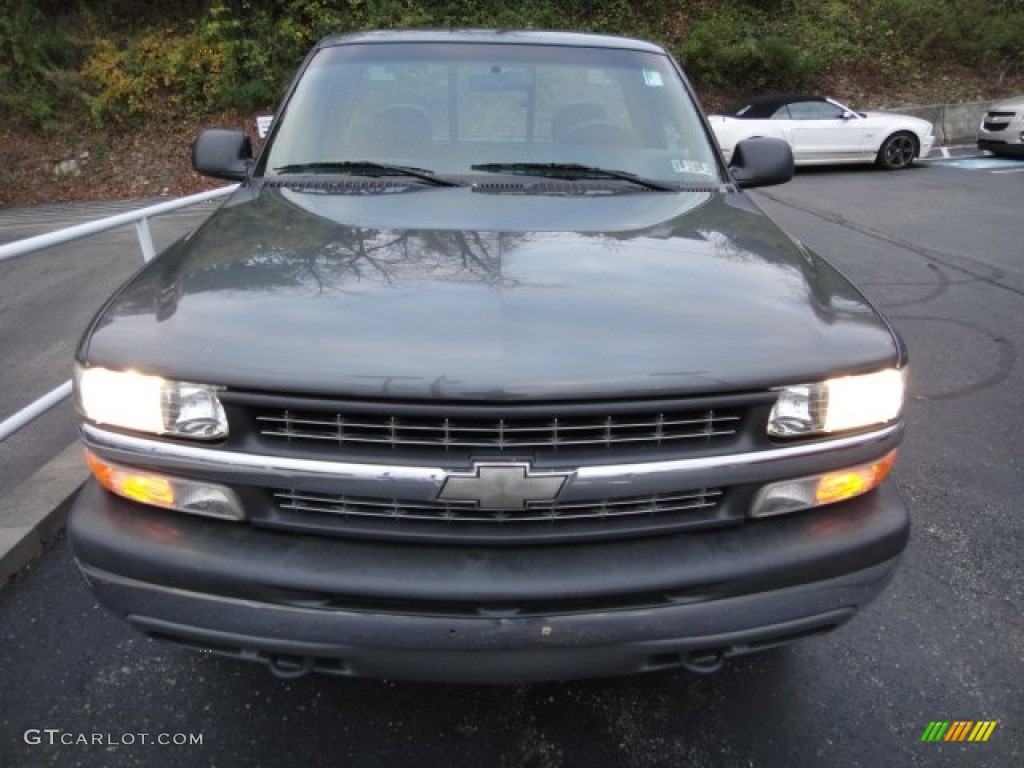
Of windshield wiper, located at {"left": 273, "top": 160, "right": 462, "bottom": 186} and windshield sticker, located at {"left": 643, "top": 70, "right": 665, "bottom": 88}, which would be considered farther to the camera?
windshield sticker, located at {"left": 643, "top": 70, "right": 665, "bottom": 88}

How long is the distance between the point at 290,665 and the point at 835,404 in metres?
1.39

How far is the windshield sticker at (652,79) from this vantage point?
10.6 feet

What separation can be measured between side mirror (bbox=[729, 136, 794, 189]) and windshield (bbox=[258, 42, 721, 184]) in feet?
0.91

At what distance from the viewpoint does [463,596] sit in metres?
1.69

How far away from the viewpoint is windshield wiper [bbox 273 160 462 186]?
9.05ft

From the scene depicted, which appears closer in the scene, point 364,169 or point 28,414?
point 364,169

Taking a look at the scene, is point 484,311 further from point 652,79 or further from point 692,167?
point 652,79

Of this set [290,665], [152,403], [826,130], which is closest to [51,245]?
[152,403]

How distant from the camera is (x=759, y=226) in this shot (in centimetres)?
250

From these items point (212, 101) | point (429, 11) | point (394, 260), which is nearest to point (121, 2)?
point (212, 101)

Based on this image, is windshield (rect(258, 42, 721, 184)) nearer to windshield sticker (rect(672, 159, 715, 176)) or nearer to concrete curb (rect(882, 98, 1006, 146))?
windshield sticker (rect(672, 159, 715, 176))

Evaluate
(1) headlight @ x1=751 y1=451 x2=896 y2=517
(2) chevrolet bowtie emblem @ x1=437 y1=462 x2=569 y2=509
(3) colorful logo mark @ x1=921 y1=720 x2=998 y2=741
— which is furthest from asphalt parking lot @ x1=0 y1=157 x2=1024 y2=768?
(2) chevrolet bowtie emblem @ x1=437 y1=462 x2=569 y2=509

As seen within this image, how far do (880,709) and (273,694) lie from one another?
1763 millimetres

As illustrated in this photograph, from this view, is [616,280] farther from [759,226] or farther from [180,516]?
[180,516]
